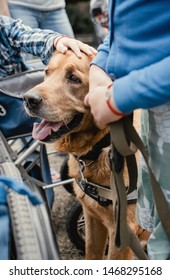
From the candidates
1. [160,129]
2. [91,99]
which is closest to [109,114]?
[91,99]

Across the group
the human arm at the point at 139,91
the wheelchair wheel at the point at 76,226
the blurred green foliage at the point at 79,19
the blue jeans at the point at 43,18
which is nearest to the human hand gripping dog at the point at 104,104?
the human arm at the point at 139,91

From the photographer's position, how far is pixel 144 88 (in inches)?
46.1

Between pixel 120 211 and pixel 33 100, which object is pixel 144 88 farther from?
pixel 33 100

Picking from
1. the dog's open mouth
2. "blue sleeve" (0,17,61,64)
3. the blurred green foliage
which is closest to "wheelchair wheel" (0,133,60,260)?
the dog's open mouth

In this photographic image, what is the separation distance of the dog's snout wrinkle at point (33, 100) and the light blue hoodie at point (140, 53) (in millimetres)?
561

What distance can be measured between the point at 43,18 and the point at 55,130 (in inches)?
61.2

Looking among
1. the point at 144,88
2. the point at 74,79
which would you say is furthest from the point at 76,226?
the point at 144,88

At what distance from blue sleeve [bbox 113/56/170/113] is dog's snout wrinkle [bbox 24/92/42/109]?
0.70 metres

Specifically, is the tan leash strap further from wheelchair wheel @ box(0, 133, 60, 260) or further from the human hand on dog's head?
the human hand on dog's head

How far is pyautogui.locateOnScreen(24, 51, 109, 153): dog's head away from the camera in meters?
1.88

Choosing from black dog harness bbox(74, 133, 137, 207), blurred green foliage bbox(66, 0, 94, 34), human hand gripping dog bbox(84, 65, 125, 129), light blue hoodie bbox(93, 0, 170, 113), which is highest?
light blue hoodie bbox(93, 0, 170, 113)

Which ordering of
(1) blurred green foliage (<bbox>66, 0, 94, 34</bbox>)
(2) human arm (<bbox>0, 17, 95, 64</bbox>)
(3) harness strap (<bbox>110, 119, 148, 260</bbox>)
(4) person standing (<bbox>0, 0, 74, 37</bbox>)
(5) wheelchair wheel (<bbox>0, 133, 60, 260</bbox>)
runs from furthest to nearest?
1. (1) blurred green foliage (<bbox>66, 0, 94, 34</bbox>)
2. (4) person standing (<bbox>0, 0, 74, 37</bbox>)
3. (2) human arm (<bbox>0, 17, 95, 64</bbox>)
4. (3) harness strap (<bbox>110, 119, 148, 260</bbox>)
5. (5) wheelchair wheel (<bbox>0, 133, 60, 260</bbox>)

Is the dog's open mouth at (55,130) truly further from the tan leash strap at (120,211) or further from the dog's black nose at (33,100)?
the tan leash strap at (120,211)

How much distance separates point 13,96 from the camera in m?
2.09
